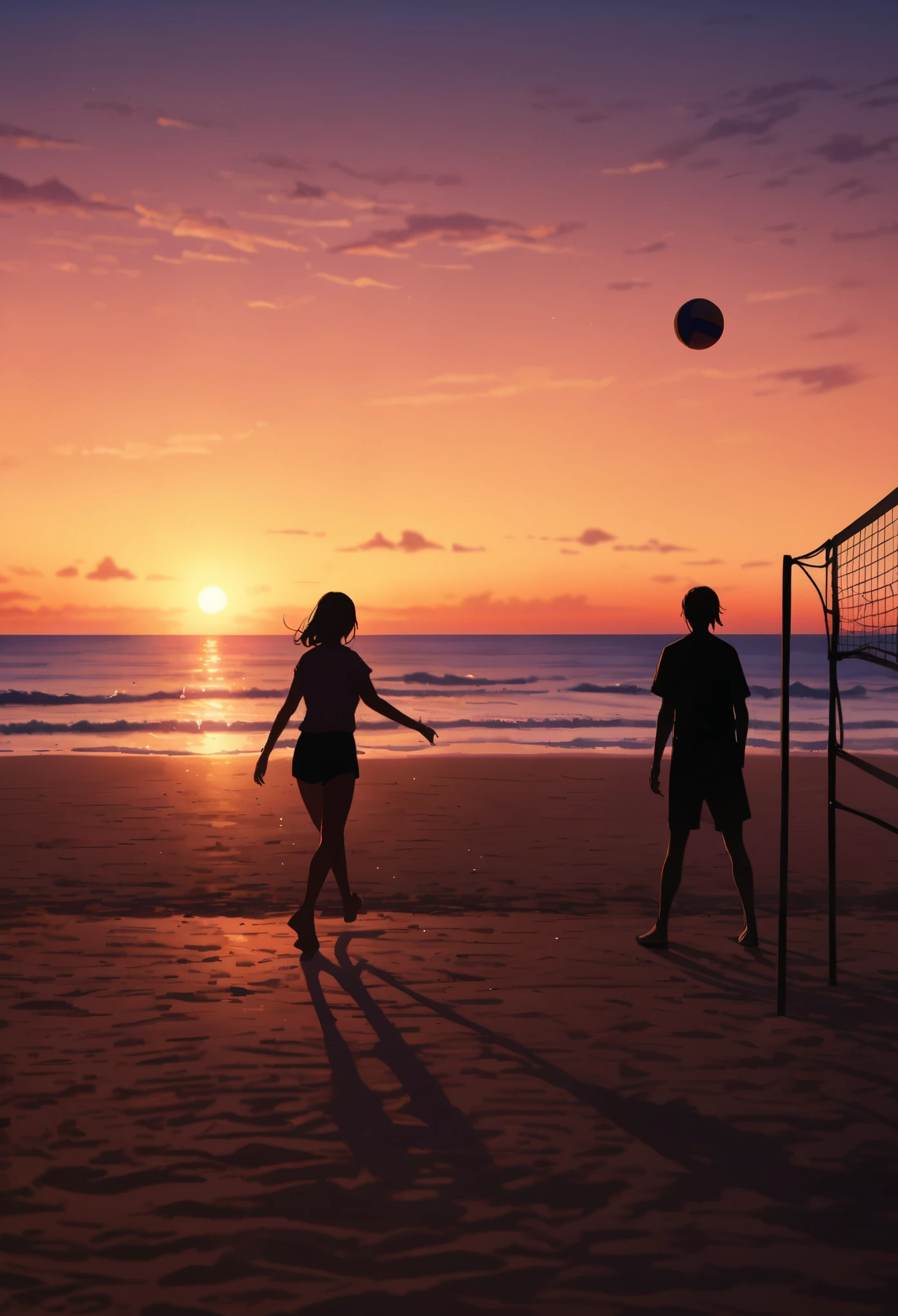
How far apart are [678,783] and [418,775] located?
9047 millimetres

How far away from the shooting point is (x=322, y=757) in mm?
5945

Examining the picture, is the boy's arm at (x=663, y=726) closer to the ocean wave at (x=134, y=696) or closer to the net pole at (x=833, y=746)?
the net pole at (x=833, y=746)

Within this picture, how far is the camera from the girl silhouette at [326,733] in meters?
5.95

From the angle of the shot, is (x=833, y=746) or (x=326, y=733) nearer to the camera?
(x=833, y=746)

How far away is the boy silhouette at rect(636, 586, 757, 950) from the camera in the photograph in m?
5.90

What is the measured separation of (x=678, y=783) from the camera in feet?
19.5

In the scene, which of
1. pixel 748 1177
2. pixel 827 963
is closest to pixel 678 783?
pixel 827 963

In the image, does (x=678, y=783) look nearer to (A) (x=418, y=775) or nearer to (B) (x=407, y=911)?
(B) (x=407, y=911)

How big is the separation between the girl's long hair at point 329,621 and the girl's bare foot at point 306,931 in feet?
4.87

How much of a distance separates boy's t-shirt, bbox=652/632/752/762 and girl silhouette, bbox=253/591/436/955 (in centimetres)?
139

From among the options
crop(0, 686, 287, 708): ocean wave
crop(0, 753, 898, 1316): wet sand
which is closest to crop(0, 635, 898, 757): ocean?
crop(0, 686, 287, 708): ocean wave

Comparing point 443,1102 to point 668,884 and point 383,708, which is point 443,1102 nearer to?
point 668,884

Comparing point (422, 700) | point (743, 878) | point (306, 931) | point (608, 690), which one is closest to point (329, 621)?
point (306, 931)

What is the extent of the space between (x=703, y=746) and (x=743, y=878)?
2.56ft
